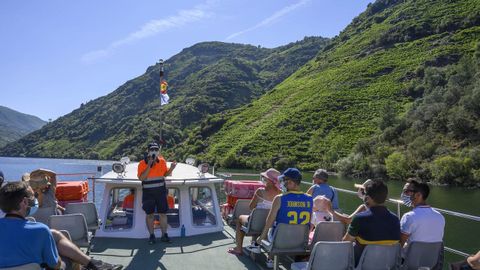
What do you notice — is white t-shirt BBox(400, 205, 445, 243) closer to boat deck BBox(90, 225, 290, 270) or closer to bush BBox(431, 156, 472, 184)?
boat deck BBox(90, 225, 290, 270)

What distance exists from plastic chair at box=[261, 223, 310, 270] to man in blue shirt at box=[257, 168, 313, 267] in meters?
0.12

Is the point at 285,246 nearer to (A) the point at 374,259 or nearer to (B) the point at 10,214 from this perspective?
(A) the point at 374,259

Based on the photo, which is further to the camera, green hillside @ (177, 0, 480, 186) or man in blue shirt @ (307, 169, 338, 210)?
green hillside @ (177, 0, 480, 186)

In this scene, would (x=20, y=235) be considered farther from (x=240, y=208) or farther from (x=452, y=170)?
(x=452, y=170)

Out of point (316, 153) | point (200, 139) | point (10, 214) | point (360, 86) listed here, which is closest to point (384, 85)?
point (360, 86)

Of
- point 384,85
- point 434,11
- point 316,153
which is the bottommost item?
point 316,153

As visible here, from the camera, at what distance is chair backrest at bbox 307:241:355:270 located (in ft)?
15.0

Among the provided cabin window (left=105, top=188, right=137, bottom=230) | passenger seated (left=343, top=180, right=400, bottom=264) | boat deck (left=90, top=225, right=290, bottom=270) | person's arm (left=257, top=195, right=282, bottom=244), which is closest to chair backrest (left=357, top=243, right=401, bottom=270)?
passenger seated (left=343, top=180, right=400, bottom=264)

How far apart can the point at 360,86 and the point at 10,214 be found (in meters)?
101

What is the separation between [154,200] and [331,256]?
13.7 ft

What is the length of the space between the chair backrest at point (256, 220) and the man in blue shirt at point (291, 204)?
0.79 meters

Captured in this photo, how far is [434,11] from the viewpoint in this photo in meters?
115

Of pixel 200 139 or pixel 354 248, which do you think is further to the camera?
pixel 200 139

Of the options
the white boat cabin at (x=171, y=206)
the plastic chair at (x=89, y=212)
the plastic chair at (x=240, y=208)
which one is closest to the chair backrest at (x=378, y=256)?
the plastic chair at (x=240, y=208)
